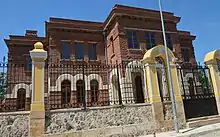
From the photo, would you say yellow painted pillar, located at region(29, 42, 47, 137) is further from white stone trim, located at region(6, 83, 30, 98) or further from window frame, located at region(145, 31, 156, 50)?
window frame, located at region(145, 31, 156, 50)

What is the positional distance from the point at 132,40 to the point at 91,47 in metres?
4.29

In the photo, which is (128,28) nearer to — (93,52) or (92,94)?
(93,52)

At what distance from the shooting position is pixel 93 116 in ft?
26.2

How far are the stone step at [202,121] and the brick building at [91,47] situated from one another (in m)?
5.50

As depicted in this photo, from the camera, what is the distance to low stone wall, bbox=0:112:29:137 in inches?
269

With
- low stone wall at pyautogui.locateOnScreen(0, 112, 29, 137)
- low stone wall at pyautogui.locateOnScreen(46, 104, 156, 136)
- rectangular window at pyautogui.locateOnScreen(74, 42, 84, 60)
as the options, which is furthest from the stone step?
rectangular window at pyautogui.locateOnScreen(74, 42, 84, 60)

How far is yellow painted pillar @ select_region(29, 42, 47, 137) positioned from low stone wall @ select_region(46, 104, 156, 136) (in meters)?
0.30

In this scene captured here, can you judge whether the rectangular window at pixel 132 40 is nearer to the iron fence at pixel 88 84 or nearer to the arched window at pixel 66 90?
the iron fence at pixel 88 84

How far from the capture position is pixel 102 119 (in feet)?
26.6

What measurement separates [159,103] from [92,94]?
8122mm

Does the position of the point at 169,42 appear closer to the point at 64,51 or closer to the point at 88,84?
the point at 88,84

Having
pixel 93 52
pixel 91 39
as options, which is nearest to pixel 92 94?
pixel 93 52

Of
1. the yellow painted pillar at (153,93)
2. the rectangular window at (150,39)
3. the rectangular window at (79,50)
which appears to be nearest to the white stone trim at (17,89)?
the rectangular window at (79,50)

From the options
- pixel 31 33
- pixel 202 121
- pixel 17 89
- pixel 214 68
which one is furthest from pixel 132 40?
pixel 31 33
